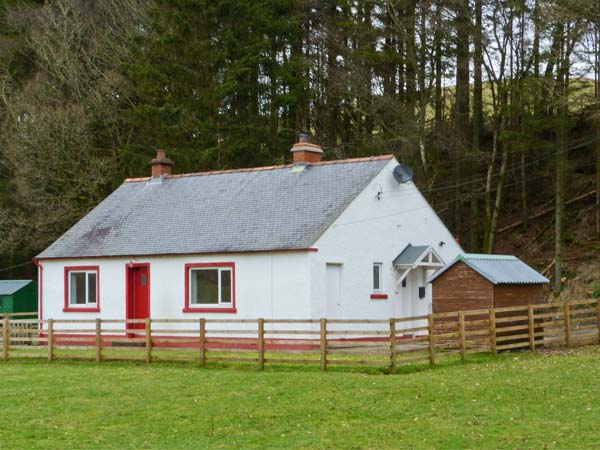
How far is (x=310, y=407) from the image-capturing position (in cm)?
1368

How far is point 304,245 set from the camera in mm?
22719

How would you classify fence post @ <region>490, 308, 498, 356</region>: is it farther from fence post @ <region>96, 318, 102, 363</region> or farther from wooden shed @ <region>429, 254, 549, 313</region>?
fence post @ <region>96, 318, 102, 363</region>

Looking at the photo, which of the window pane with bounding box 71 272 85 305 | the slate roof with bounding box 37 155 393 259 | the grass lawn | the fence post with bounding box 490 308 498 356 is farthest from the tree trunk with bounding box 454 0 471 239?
the grass lawn

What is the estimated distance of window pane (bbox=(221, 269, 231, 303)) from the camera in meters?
24.2

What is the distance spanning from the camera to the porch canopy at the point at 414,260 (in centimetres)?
2523

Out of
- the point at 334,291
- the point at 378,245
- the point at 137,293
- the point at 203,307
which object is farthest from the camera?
the point at 137,293

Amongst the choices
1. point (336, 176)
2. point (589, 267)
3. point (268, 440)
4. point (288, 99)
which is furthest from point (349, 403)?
point (288, 99)

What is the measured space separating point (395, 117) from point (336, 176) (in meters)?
10.5

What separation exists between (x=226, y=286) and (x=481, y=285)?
6.79 m

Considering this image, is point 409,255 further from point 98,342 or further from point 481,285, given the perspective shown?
point 98,342

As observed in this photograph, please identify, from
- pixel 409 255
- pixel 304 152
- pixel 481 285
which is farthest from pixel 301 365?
pixel 304 152

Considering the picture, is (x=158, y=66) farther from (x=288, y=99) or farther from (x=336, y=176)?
(x=336, y=176)

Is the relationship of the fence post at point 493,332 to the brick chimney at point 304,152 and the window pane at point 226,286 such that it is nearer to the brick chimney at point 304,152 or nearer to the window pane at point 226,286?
the window pane at point 226,286

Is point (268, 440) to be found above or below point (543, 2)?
below
